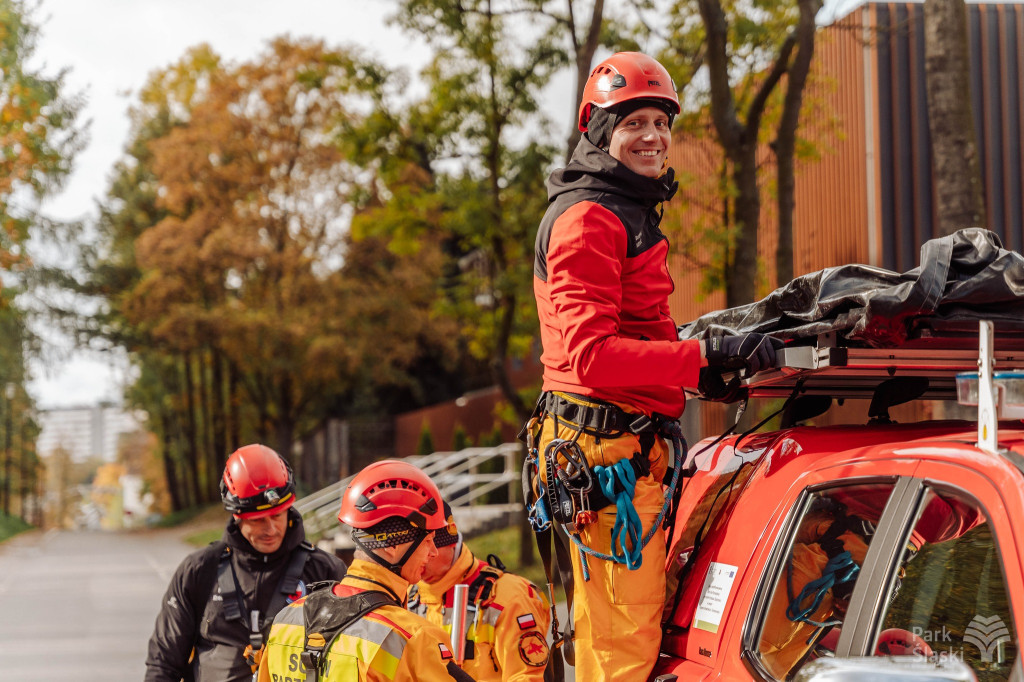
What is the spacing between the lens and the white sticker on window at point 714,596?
2.94 m

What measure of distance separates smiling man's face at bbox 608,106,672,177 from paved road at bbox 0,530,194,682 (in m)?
11.0

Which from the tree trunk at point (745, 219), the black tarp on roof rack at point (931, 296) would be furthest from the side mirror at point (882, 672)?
the tree trunk at point (745, 219)

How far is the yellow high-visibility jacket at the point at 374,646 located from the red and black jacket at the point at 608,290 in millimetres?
760

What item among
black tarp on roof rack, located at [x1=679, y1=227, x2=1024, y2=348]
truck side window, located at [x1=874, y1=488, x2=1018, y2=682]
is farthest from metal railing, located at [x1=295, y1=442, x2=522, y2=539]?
truck side window, located at [x1=874, y1=488, x2=1018, y2=682]

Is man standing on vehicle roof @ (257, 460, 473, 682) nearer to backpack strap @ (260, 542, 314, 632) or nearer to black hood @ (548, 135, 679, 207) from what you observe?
black hood @ (548, 135, 679, 207)

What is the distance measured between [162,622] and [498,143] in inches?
505

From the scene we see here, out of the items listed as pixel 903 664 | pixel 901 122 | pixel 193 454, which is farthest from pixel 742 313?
pixel 193 454

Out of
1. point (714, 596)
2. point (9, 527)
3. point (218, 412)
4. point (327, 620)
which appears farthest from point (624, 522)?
point (9, 527)

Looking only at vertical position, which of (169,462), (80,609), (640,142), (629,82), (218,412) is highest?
(629,82)

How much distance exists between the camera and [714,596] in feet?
9.85

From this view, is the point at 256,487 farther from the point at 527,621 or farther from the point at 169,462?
the point at 169,462

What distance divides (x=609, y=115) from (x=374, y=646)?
163cm

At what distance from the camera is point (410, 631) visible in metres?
3.07

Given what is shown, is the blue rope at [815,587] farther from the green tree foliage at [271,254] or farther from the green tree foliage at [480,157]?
the green tree foliage at [271,254]
